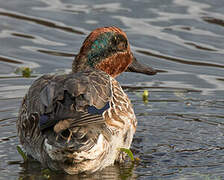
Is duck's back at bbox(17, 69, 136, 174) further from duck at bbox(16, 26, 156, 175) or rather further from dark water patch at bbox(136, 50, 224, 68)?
dark water patch at bbox(136, 50, 224, 68)

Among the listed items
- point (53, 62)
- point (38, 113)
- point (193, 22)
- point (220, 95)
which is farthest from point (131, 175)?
point (193, 22)

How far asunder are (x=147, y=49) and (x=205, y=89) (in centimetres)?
232

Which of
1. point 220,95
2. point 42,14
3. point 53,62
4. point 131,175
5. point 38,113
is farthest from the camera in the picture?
point 42,14

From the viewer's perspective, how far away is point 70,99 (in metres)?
7.02

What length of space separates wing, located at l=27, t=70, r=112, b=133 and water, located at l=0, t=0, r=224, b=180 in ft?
3.18

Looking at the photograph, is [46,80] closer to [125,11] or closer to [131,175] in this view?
[131,175]

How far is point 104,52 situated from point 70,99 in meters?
2.60

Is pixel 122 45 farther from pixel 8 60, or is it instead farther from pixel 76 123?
pixel 8 60

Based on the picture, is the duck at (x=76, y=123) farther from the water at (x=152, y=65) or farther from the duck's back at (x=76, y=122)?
the water at (x=152, y=65)

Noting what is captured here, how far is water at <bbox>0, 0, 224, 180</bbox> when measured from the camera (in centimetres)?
812

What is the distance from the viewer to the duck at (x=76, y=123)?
6867 mm

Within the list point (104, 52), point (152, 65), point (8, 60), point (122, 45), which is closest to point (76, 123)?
point (104, 52)

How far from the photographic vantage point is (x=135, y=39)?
1367 centimetres

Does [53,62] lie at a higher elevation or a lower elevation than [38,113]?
→ lower
